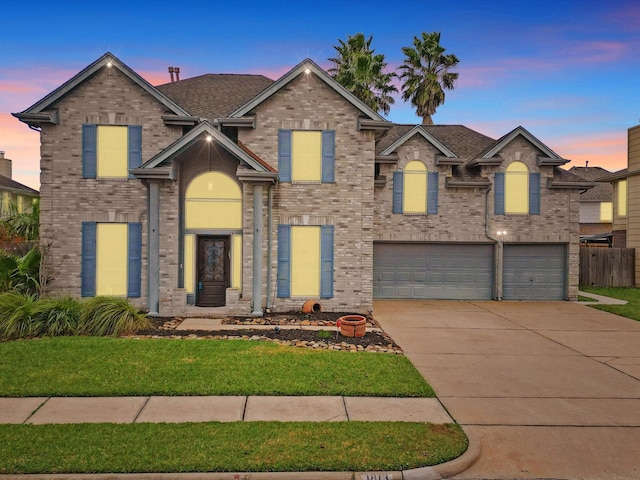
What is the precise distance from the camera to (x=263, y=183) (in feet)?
41.6

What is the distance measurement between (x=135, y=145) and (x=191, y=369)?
28.7 feet

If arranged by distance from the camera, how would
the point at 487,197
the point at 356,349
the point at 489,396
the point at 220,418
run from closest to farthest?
the point at 220,418
the point at 489,396
the point at 356,349
the point at 487,197

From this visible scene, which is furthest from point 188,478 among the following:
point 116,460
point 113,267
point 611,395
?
point 113,267

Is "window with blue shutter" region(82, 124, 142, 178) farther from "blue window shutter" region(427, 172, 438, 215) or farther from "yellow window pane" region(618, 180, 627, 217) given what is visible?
"yellow window pane" region(618, 180, 627, 217)

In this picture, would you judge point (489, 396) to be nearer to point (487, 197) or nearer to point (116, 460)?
point (116, 460)

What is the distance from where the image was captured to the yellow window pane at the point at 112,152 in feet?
43.4

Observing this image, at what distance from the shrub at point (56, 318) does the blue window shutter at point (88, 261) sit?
2585 millimetres

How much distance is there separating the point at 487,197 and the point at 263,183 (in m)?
9.51

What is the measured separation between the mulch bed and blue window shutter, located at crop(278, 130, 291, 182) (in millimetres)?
4693

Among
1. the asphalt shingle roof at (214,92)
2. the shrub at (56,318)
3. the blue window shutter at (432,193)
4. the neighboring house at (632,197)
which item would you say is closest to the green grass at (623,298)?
the neighboring house at (632,197)

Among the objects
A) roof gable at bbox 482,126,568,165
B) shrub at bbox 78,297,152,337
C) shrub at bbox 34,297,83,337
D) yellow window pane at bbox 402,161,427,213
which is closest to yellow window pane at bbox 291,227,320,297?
shrub at bbox 78,297,152,337

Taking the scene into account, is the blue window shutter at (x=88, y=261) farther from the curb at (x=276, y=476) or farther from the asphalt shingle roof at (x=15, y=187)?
the asphalt shingle roof at (x=15, y=187)

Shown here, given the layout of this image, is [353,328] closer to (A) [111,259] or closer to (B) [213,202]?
(B) [213,202]

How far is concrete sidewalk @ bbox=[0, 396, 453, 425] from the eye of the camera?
5.67m
